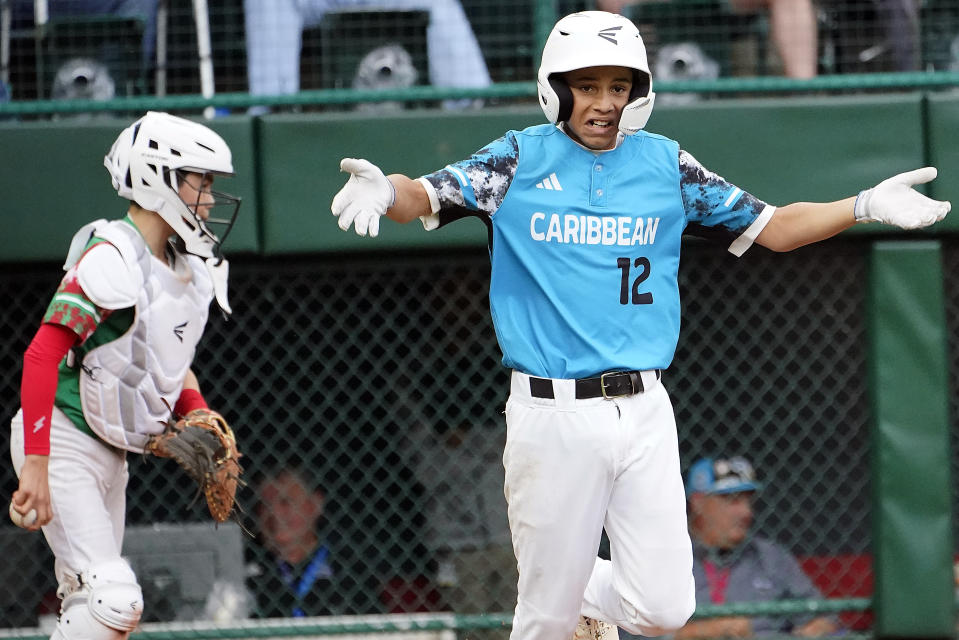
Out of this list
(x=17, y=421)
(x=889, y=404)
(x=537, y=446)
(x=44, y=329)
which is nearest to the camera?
(x=537, y=446)

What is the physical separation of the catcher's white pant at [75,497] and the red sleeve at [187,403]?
11.9 inches

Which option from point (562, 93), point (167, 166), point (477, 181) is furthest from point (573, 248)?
point (167, 166)

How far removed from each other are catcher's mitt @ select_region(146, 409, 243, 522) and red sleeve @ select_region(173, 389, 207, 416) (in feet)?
0.21

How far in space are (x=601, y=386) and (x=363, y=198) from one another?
823 mm

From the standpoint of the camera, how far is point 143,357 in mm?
3943

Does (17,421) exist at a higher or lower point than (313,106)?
lower

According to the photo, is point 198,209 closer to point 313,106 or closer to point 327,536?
point 313,106

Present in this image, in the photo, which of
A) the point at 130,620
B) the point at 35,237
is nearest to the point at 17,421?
the point at 130,620

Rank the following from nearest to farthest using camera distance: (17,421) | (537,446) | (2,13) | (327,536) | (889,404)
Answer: (537,446)
(17,421)
(889,404)
(2,13)
(327,536)

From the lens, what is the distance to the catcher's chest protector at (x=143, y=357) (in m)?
3.87

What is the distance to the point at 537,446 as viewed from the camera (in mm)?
3375

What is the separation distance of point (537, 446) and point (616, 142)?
861 mm

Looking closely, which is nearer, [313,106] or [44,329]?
[44,329]

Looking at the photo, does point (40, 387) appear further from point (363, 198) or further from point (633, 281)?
point (633, 281)
